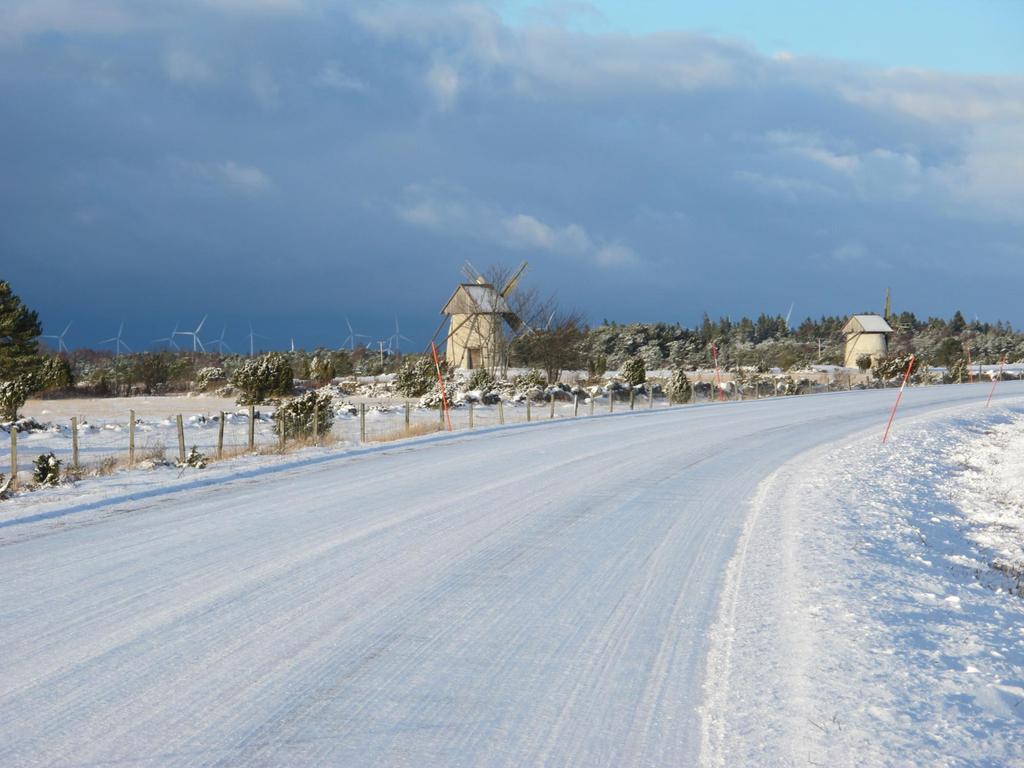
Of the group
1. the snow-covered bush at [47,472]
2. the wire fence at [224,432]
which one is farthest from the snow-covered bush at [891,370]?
the snow-covered bush at [47,472]

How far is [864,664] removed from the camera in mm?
5047

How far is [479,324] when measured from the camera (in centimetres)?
5797

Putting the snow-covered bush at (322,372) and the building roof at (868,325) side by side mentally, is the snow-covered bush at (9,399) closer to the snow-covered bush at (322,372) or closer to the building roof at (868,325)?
the snow-covered bush at (322,372)

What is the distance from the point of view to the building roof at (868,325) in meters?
88.8

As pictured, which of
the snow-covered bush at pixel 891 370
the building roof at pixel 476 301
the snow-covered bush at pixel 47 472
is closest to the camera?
the snow-covered bush at pixel 47 472

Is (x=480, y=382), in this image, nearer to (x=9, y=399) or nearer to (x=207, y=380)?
(x=207, y=380)

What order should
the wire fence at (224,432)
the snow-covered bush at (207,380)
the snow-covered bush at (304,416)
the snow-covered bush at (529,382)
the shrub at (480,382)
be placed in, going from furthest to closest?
the snow-covered bush at (207,380)
the shrub at (480,382)
the snow-covered bush at (529,382)
the snow-covered bush at (304,416)
the wire fence at (224,432)

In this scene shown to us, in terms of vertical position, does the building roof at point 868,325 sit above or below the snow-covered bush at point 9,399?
above

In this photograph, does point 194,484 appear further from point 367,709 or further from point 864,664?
point 864,664

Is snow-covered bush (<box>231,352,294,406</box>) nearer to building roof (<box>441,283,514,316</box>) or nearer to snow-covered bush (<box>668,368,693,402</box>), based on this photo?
building roof (<box>441,283,514,316</box>)

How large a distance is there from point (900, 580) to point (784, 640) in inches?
98.7

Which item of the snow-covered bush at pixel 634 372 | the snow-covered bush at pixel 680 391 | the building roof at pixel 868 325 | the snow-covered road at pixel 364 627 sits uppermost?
the building roof at pixel 868 325

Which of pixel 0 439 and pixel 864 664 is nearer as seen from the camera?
pixel 864 664

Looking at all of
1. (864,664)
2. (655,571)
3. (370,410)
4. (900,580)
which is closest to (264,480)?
(655,571)
